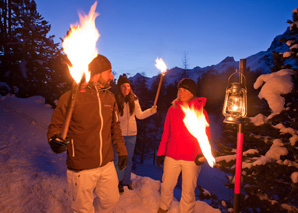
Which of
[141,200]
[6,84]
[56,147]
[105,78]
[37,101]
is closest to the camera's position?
[56,147]

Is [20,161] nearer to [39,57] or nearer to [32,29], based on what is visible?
[39,57]

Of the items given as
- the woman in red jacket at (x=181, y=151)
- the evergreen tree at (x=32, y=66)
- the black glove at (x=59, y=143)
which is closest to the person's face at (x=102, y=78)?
the black glove at (x=59, y=143)

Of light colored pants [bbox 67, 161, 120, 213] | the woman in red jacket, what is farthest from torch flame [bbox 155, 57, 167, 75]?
light colored pants [bbox 67, 161, 120, 213]

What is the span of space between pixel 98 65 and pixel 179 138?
6.79 feet

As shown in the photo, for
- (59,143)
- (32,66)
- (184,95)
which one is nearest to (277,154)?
(184,95)

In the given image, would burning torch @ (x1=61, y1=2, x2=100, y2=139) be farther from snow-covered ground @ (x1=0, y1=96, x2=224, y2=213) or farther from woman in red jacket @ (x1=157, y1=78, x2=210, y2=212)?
snow-covered ground @ (x1=0, y1=96, x2=224, y2=213)

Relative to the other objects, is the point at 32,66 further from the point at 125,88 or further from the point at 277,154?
the point at 277,154

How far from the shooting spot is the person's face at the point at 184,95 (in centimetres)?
383

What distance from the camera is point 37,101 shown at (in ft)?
38.8

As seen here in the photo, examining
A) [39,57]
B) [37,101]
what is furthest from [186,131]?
[39,57]

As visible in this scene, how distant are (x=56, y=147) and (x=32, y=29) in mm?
17221

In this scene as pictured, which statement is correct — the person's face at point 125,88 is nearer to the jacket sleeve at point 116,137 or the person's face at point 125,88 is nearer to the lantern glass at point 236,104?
the jacket sleeve at point 116,137

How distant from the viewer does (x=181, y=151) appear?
3.58 metres

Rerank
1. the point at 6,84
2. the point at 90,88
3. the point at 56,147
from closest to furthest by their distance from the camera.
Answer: the point at 56,147, the point at 90,88, the point at 6,84
